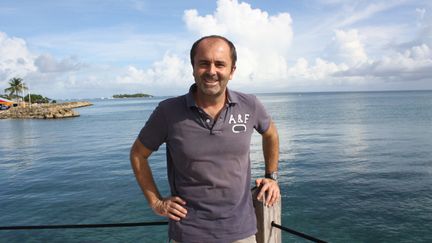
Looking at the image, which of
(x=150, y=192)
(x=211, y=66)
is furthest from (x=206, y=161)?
(x=211, y=66)

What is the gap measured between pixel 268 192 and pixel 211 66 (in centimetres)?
122

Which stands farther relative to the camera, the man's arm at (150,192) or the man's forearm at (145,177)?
the man's forearm at (145,177)

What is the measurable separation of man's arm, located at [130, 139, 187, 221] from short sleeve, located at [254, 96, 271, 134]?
0.90 metres

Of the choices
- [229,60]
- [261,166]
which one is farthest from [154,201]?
[261,166]

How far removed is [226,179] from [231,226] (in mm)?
370

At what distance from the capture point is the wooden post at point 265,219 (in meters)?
3.04

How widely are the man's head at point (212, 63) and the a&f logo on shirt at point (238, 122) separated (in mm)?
227

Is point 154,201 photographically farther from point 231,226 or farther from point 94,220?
point 94,220

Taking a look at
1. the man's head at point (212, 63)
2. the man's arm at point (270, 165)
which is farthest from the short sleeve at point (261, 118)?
the man's head at point (212, 63)

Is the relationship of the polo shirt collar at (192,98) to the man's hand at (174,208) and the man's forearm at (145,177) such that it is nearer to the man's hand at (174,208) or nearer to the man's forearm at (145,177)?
the man's forearm at (145,177)

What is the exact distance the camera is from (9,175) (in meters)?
23.7

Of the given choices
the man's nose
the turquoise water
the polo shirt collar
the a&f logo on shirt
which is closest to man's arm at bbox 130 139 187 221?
the polo shirt collar

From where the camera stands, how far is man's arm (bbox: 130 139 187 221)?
2650 mm

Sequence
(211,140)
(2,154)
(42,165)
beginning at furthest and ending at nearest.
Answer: (2,154) → (42,165) → (211,140)
